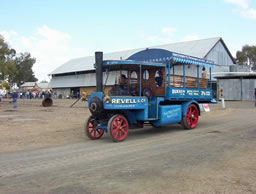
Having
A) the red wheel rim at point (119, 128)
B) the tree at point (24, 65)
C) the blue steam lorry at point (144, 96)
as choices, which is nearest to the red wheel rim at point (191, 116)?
the blue steam lorry at point (144, 96)

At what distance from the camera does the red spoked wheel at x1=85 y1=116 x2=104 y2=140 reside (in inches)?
365

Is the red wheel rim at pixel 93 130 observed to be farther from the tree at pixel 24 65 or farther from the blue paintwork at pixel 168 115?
the tree at pixel 24 65

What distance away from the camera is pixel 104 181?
4895 millimetres

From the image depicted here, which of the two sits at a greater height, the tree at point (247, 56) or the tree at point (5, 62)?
the tree at point (247, 56)

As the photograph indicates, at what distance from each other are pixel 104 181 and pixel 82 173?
681 millimetres

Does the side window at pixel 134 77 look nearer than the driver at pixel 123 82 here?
No

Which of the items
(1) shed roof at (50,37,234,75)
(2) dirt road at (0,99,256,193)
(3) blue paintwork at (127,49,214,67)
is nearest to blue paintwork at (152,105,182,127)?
(2) dirt road at (0,99,256,193)

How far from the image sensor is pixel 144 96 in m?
10.2

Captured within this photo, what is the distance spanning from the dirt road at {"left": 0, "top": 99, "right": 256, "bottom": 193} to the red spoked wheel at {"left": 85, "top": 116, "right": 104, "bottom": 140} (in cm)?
44

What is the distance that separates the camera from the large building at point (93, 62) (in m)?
40.2

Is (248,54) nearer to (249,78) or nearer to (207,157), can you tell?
(249,78)

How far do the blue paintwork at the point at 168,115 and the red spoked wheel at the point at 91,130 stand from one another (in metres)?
2.05

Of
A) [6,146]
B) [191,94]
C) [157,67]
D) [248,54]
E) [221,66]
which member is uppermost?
[248,54]

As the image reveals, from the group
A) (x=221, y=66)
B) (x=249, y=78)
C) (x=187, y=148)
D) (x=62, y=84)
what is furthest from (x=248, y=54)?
(x=187, y=148)
